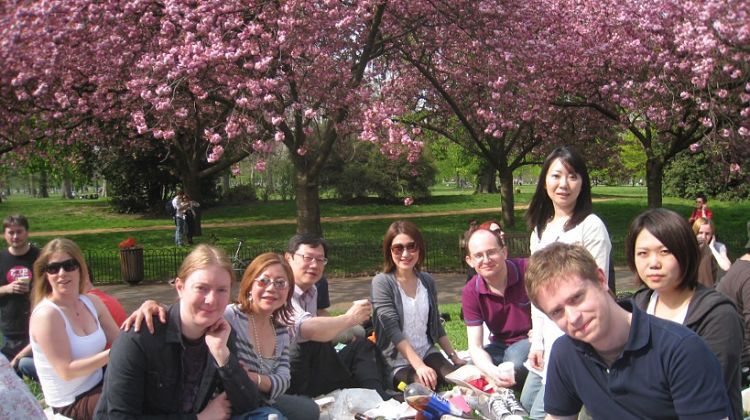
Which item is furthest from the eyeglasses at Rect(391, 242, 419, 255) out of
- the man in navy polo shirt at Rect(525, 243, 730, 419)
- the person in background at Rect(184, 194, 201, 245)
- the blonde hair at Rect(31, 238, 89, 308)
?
the person in background at Rect(184, 194, 201, 245)

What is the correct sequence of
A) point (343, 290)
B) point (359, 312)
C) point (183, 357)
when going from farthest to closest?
point (343, 290), point (359, 312), point (183, 357)

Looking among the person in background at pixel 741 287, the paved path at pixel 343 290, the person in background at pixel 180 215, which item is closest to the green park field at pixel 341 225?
the person in background at pixel 180 215

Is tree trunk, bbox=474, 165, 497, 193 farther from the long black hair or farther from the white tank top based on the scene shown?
the white tank top

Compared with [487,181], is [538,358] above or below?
below

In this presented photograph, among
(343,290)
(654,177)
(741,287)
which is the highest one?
(654,177)

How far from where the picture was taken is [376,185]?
33969mm

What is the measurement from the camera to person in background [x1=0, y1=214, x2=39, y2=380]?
17.8 ft

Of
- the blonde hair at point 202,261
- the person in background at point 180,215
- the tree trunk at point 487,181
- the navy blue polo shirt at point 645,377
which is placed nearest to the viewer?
the navy blue polo shirt at point 645,377

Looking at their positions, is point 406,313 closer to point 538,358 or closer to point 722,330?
point 538,358

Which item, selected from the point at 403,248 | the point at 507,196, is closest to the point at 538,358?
the point at 403,248

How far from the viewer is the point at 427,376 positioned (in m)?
4.93

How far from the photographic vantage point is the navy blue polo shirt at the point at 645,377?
7.01ft

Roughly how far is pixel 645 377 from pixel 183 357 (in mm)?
2210

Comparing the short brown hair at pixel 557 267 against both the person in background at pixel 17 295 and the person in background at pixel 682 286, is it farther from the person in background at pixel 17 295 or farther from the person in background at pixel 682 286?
the person in background at pixel 17 295
